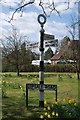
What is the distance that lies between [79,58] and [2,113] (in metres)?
14.7

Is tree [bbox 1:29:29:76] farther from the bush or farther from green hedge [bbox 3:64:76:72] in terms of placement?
the bush

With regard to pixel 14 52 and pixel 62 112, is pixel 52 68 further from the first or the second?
pixel 62 112

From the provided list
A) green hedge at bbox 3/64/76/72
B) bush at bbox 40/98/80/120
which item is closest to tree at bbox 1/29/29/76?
green hedge at bbox 3/64/76/72

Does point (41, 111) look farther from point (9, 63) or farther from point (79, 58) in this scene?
point (9, 63)

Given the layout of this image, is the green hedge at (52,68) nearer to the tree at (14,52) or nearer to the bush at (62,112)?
the tree at (14,52)

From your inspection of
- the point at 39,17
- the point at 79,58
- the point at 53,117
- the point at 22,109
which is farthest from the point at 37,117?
the point at 79,58

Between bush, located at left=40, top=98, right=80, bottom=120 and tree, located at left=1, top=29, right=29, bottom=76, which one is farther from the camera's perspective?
tree, located at left=1, top=29, right=29, bottom=76

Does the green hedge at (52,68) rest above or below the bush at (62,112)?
below

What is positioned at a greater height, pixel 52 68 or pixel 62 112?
pixel 62 112

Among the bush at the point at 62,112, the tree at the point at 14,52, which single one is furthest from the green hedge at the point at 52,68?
the bush at the point at 62,112

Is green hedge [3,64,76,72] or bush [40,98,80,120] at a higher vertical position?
bush [40,98,80,120]

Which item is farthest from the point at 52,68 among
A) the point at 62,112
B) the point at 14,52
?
the point at 62,112

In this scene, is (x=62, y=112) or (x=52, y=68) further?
(x=52, y=68)

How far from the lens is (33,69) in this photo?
105ft
